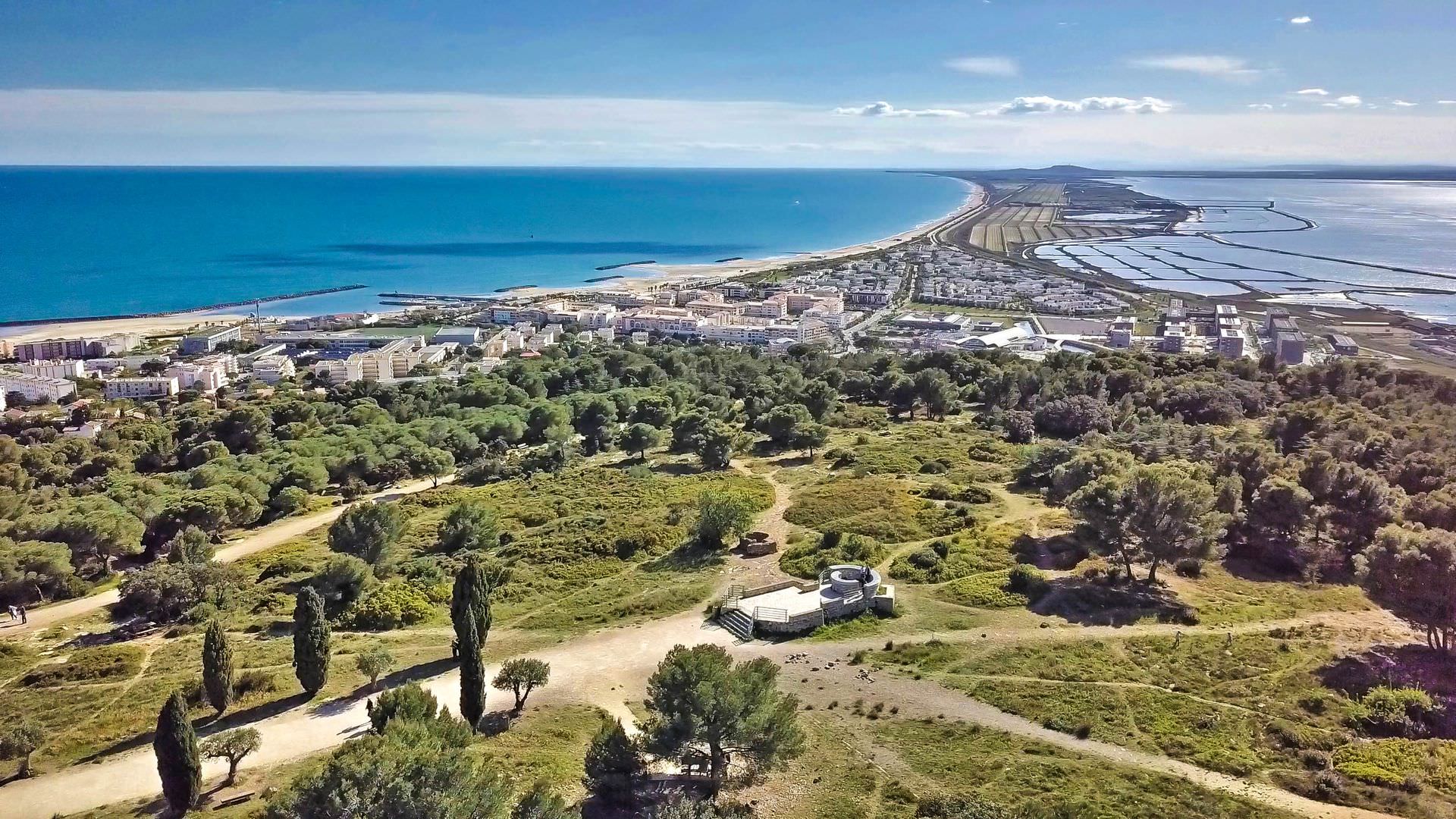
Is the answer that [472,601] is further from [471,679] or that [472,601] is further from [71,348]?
[71,348]

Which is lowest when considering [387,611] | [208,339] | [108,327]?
[387,611]

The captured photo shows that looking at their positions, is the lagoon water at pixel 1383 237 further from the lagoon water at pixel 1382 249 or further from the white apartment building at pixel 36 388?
the white apartment building at pixel 36 388

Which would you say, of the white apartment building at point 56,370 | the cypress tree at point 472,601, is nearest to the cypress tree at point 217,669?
the cypress tree at point 472,601

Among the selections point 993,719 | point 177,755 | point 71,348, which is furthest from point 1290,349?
point 71,348

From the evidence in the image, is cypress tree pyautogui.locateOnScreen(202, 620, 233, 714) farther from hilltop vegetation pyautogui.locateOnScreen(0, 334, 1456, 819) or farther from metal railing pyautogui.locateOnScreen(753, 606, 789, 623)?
metal railing pyautogui.locateOnScreen(753, 606, 789, 623)

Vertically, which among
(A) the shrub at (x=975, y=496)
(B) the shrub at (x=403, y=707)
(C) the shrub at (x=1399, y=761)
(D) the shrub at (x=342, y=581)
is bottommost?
(C) the shrub at (x=1399, y=761)

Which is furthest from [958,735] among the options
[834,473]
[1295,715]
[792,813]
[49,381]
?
[49,381]
